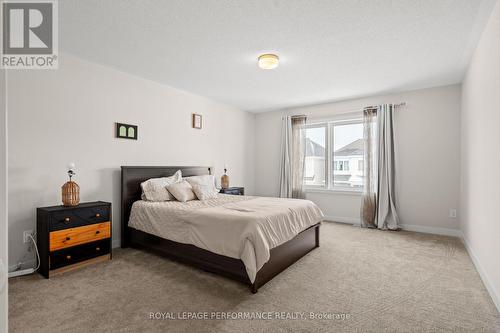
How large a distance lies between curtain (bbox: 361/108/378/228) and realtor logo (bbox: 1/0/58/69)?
476 cm

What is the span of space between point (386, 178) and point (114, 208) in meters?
4.48

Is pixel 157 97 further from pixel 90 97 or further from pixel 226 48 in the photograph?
pixel 226 48

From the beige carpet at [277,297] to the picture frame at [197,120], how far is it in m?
2.51

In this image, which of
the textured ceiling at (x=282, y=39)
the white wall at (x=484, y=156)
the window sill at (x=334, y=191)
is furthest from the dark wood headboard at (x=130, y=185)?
the white wall at (x=484, y=156)

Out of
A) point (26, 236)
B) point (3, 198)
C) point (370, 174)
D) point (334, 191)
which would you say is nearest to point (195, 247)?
point (26, 236)

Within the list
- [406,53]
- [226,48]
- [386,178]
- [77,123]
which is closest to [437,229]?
[386,178]

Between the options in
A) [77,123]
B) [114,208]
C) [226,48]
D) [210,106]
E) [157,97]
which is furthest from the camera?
[210,106]

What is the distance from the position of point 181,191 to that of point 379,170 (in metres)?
3.52

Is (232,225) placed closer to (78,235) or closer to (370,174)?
(78,235)

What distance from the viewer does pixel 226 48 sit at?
116 inches

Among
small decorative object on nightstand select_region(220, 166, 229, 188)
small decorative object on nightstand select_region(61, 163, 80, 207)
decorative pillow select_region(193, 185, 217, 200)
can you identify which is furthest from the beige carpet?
small decorative object on nightstand select_region(220, 166, 229, 188)

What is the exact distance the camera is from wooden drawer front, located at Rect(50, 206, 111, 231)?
8.55 feet

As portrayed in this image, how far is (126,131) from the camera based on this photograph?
3650mm

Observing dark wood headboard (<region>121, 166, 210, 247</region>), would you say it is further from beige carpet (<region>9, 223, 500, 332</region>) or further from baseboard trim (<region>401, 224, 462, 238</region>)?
baseboard trim (<region>401, 224, 462, 238</region>)
